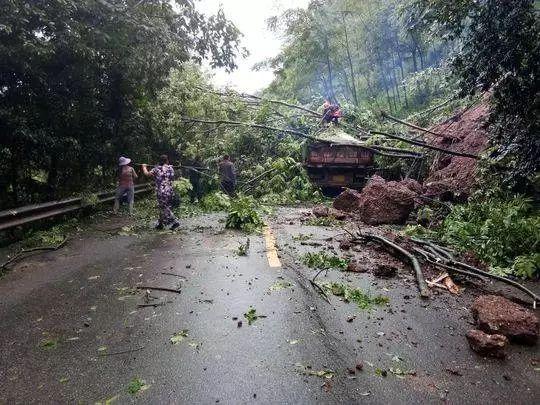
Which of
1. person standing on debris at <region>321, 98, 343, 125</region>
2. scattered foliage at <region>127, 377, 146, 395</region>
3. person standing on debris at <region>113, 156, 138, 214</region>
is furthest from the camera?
person standing on debris at <region>321, 98, 343, 125</region>

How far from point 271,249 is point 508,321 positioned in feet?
13.5

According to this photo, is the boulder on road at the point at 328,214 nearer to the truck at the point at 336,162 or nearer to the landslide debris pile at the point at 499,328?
the truck at the point at 336,162

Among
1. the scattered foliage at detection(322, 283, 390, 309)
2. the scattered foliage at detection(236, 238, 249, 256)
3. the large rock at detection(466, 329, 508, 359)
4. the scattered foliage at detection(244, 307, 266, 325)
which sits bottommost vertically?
the large rock at detection(466, 329, 508, 359)

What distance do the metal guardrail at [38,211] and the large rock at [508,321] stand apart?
764cm

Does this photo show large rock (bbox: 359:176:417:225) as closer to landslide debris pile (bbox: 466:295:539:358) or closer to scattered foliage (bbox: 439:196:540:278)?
scattered foliage (bbox: 439:196:540:278)

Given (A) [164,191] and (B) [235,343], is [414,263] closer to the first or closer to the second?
(B) [235,343]

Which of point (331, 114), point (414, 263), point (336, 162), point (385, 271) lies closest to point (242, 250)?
point (385, 271)

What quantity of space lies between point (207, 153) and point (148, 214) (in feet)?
16.1

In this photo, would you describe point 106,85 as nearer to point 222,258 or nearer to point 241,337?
point 222,258

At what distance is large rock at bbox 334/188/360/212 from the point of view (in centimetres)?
1164

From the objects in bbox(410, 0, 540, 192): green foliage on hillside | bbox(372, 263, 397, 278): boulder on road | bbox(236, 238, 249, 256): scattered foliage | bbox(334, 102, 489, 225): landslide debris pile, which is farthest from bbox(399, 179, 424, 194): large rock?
bbox(372, 263, 397, 278): boulder on road

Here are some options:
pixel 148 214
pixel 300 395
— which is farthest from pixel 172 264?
pixel 148 214

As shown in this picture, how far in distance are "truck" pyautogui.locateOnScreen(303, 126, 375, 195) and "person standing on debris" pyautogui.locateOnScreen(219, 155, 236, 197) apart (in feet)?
9.28

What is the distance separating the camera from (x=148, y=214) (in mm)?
12117
